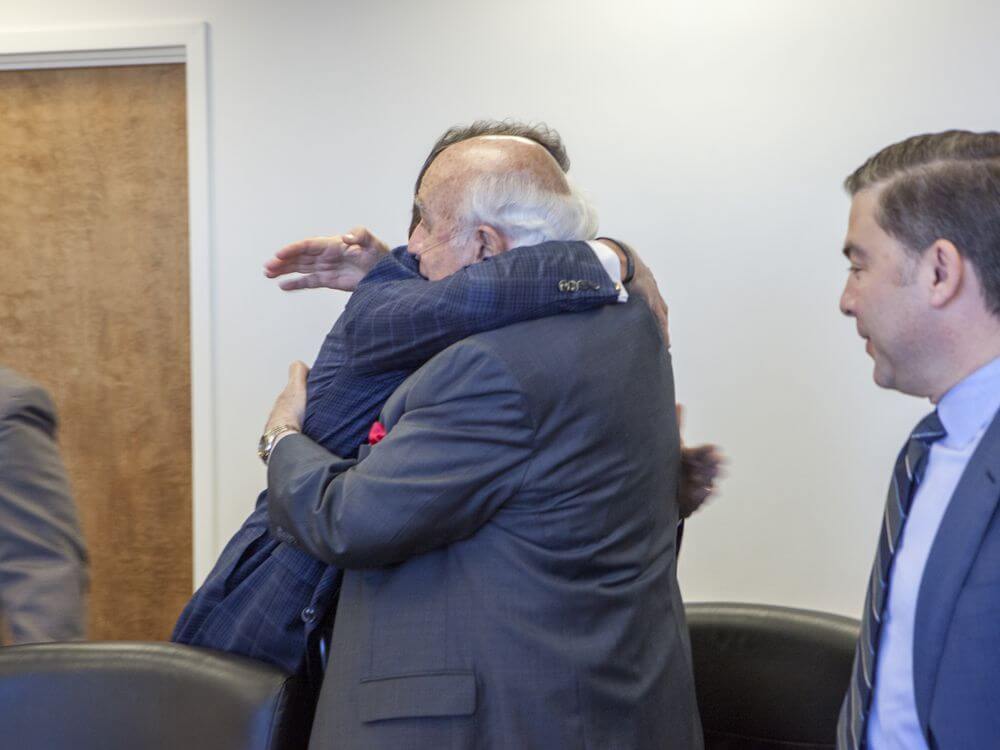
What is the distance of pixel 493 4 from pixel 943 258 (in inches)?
84.0

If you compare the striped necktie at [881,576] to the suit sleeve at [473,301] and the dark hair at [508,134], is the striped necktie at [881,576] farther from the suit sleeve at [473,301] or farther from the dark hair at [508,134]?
the dark hair at [508,134]

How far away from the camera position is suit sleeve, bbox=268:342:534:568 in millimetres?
1260

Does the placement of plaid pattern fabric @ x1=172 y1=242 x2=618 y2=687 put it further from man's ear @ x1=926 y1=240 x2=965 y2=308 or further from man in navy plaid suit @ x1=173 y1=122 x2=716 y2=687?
man's ear @ x1=926 y1=240 x2=965 y2=308

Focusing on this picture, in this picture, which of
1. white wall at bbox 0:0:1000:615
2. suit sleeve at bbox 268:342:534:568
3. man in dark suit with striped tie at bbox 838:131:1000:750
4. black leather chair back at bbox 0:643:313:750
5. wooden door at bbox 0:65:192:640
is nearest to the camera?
man in dark suit with striped tie at bbox 838:131:1000:750

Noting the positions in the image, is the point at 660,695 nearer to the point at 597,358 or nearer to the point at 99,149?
the point at 597,358

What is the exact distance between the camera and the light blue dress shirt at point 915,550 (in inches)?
44.6

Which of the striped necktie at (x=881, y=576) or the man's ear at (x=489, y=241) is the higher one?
the man's ear at (x=489, y=241)

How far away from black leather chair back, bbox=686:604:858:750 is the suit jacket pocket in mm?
642

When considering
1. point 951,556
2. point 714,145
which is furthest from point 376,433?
point 714,145

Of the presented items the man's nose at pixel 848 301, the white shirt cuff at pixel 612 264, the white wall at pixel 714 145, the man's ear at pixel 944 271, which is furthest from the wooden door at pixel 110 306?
the man's ear at pixel 944 271

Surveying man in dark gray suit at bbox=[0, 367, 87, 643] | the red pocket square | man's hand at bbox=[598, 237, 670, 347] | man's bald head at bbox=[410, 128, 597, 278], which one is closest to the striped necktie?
man's hand at bbox=[598, 237, 670, 347]

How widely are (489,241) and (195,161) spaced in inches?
78.8

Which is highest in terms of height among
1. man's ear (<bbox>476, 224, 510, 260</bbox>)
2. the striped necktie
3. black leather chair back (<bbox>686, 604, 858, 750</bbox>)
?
man's ear (<bbox>476, 224, 510, 260</bbox>)

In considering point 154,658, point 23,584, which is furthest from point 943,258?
point 23,584
